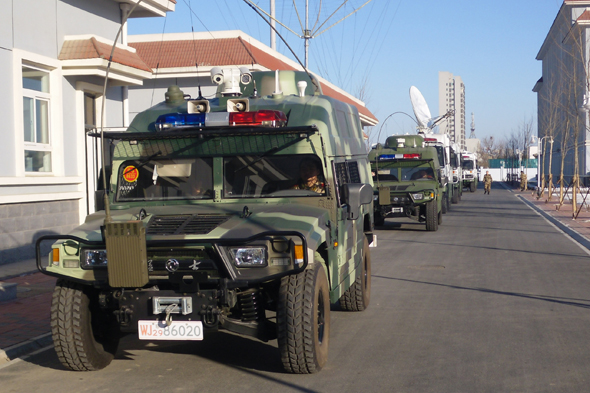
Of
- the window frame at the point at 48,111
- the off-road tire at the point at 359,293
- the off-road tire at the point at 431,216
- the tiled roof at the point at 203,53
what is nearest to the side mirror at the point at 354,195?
the off-road tire at the point at 359,293

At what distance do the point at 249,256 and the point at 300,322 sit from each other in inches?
25.3

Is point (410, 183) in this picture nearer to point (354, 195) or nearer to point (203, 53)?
point (203, 53)

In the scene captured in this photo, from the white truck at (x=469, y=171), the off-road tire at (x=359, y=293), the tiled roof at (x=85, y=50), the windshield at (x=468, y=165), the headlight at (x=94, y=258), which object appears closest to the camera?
the headlight at (x=94, y=258)

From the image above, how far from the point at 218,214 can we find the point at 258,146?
3.03 ft

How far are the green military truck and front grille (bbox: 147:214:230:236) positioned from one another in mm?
13758

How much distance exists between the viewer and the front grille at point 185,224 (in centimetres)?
561

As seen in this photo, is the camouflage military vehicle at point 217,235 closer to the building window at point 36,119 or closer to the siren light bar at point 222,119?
the siren light bar at point 222,119

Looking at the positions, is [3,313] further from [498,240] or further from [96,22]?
[498,240]

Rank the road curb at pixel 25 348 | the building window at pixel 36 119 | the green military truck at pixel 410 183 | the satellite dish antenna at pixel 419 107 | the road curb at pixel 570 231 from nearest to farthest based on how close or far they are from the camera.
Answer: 1. the road curb at pixel 25 348
2. the building window at pixel 36 119
3. the road curb at pixel 570 231
4. the green military truck at pixel 410 183
5. the satellite dish antenna at pixel 419 107

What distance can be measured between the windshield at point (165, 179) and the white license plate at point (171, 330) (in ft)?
5.43

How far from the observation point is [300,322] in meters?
5.48

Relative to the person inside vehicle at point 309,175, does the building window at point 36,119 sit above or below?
above

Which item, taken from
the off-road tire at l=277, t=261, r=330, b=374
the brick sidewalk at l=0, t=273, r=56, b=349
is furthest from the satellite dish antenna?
the off-road tire at l=277, t=261, r=330, b=374

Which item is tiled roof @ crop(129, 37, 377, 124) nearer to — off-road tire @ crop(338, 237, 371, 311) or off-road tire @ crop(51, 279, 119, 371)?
off-road tire @ crop(338, 237, 371, 311)
